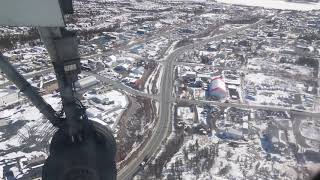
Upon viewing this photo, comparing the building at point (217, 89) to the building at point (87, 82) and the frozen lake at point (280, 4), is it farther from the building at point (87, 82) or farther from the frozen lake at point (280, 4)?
the frozen lake at point (280, 4)

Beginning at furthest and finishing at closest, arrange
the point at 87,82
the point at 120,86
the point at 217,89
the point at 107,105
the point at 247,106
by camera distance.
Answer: the point at 120,86 < the point at 87,82 < the point at 217,89 < the point at 247,106 < the point at 107,105

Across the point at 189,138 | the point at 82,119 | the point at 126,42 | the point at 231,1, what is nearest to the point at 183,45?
the point at 126,42

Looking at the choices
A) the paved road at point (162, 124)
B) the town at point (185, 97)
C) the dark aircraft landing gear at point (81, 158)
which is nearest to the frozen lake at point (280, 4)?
the town at point (185, 97)

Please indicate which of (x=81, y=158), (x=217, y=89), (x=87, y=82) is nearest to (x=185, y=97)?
(x=217, y=89)

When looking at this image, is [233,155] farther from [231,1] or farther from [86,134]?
[231,1]

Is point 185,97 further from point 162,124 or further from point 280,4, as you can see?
point 280,4

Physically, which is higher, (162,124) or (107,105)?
(107,105)
